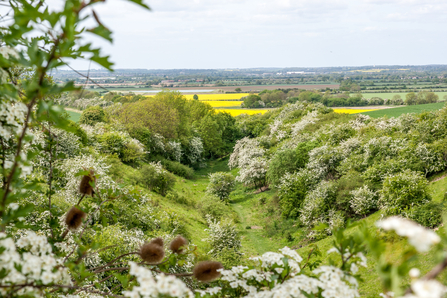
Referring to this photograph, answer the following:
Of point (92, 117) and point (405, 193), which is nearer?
point (405, 193)

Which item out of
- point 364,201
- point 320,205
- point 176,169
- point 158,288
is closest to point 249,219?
point 320,205

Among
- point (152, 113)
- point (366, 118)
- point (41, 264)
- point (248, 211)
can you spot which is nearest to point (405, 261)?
point (41, 264)

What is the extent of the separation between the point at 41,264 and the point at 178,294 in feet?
3.30

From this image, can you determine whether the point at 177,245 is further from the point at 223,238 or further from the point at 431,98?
the point at 431,98

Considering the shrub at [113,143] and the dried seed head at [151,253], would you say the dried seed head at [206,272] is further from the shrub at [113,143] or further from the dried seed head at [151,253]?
the shrub at [113,143]

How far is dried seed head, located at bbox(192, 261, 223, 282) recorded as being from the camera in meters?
2.96

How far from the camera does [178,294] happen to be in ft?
6.15

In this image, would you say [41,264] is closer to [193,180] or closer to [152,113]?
[193,180]

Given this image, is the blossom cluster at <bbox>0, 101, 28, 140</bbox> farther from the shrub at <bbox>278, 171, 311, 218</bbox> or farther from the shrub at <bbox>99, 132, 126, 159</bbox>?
the shrub at <bbox>99, 132, 126, 159</bbox>

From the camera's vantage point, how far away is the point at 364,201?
17.7 metres

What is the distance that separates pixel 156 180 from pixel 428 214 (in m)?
19.1

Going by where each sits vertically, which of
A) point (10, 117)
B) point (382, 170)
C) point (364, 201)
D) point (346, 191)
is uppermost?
point (10, 117)

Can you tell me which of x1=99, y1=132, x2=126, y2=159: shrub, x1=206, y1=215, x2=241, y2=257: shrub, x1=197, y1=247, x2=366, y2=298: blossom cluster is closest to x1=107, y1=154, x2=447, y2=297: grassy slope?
x1=206, y1=215, x2=241, y2=257: shrub

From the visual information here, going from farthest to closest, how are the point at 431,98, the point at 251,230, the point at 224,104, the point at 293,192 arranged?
1. the point at 224,104
2. the point at 431,98
3. the point at 293,192
4. the point at 251,230
